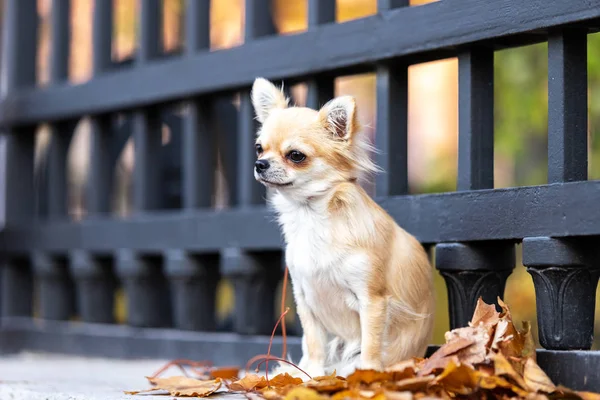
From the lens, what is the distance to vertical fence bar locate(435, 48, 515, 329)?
2.91 m

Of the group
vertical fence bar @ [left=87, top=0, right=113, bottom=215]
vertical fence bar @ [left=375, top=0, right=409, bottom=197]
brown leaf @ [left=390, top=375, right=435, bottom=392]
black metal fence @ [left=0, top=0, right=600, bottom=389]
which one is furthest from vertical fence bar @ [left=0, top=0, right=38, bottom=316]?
brown leaf @ [left=390, top=375, right=435, bottom=392]

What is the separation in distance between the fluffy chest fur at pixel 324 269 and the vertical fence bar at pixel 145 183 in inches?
61.6

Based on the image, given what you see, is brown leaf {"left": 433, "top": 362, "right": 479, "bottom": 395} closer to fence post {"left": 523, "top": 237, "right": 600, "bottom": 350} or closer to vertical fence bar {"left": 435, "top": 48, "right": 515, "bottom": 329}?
fence post {"left": 523, "top": 237, "right": 600, "bottom": 350}

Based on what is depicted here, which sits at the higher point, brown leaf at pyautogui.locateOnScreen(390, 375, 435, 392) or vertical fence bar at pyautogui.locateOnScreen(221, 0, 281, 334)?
vertical fence bar at pyautogui.locateOnScreen(221, 0, 281, 334)

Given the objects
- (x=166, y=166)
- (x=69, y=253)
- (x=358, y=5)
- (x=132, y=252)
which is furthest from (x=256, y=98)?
(x=358, y=5)

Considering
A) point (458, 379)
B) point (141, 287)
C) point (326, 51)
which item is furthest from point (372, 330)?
point (141, 287)

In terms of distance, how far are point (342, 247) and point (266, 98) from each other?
594mm

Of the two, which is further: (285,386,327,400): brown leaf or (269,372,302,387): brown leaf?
(269,372,302,387): brown leaf

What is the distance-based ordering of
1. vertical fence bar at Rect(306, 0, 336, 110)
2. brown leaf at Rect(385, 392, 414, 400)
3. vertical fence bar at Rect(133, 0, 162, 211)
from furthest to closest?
vertical fence bar at Rect(133, 0, 162, 211) → vertical fence bar at Rect(306, 0, 336, 110) → brown leaf at Rect(385, 392, 414, 400)

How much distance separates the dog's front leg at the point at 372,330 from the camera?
2641 millimetres

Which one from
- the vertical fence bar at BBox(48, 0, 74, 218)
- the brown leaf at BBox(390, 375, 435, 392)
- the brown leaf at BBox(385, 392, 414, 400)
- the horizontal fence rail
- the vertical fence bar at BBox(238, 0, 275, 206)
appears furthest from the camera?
the vertical fence bar at BBox(48, 0, 74, 218)

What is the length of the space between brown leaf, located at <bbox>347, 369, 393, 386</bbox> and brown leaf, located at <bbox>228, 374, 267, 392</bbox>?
456 mm

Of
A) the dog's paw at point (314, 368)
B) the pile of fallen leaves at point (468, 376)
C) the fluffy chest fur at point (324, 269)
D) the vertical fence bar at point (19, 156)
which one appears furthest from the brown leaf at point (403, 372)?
the vertical fence bar at point (19, 156)

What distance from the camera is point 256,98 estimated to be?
2.98 metres
